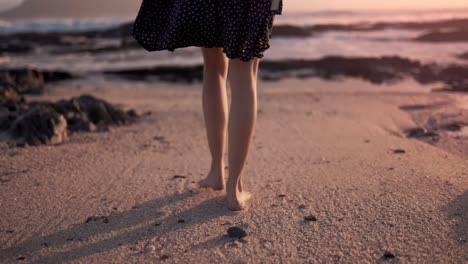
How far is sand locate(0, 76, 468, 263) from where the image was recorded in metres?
1.81

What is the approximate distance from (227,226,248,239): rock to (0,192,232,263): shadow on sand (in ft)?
0.64

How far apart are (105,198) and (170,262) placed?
0.78m

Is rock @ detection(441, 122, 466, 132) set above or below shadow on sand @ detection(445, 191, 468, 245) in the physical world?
below

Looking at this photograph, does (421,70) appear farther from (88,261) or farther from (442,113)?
(88,261)

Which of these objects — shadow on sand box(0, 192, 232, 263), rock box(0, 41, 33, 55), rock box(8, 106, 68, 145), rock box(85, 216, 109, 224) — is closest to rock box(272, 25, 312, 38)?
rock box(0, 41, 33, 55)

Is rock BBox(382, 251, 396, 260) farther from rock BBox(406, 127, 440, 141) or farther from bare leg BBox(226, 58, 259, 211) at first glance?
rock BBox(406, 127, 440, 141)

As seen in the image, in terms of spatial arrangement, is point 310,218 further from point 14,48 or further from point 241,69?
point 14,48

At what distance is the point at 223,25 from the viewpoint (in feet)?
6.44

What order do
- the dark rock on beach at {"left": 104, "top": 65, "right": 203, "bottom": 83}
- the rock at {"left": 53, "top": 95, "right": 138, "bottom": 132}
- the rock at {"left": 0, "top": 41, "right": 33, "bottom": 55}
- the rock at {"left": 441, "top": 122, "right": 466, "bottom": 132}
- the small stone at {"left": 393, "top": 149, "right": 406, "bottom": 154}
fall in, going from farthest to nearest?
the rock at {"left": 0, "top": 41, "right": 33, "bottom": 55}, the dark rock on beach at {"left": 104, "top": 65, "right": 203, "bottom": 83}, the rock at {"left": 53, "top": 95, "right": 138, "bottom": 132}, the rock at {"left": 441, "top": 122, "right": 466, "bottom": 132}, the small stone at {"left": 393, "top": 149, "right": 406, "bottom": 154}

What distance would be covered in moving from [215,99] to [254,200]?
21.3 inches

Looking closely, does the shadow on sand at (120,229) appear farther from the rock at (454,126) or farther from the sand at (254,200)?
the rock at (454,126)

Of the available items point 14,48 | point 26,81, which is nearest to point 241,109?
point 26,81

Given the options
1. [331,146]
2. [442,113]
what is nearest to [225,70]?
[331,146]

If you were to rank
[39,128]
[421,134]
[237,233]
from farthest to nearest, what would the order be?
[421,134] → [39,128] → [237,233]
